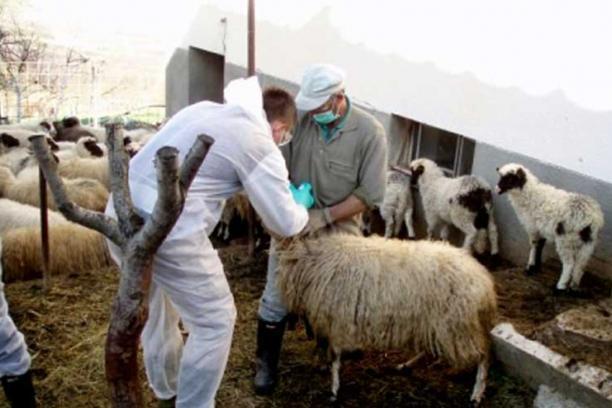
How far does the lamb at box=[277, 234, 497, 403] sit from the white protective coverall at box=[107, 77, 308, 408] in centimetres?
79

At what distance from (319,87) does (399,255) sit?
1075mm

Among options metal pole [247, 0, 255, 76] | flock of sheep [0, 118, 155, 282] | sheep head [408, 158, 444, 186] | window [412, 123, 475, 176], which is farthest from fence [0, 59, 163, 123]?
sheep head [408, 158, 444, 186]

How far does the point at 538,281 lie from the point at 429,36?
2.82 metres

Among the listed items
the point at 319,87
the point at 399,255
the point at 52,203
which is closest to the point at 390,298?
the point at 399,255

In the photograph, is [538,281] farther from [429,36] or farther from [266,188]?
[266,188]

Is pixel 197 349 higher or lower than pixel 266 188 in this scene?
lower

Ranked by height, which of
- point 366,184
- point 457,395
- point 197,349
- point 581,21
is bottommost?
point 457,395

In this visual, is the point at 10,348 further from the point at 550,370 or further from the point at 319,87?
the point at 550,370

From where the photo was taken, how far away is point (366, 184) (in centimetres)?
371

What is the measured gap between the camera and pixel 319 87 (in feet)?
11.4

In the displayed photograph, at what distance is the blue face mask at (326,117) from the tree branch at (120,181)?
1.98 meters

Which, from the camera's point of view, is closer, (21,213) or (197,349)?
(197,349)

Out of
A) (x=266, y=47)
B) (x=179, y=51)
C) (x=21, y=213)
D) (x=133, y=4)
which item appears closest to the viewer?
(x=21, y=213)

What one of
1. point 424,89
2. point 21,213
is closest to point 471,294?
point 424,89
